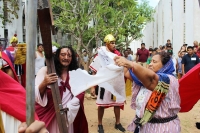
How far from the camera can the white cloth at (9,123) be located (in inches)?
82.4

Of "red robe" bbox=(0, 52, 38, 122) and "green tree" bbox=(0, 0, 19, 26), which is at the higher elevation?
"green tree" bbox=(0, 0, 19, 26)

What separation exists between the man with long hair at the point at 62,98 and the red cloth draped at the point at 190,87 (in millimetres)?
1325

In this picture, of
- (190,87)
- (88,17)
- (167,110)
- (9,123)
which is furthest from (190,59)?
(9,123)

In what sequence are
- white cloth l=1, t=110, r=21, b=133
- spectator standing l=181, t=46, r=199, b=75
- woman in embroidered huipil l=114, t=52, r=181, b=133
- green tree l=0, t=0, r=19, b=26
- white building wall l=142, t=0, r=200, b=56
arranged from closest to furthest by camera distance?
white cloth l=1, t=110, r=21, b=133 → woman in embroidered huipil l=114, t=52, r=181, b=133 → spectator standing l=181, t=46, r=199, b=75 → green tree l=0, t=0, r=19, b=26 → white building wall l=142, t=0, r=200, b=56

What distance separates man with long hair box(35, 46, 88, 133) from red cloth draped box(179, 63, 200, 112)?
4.35 feet

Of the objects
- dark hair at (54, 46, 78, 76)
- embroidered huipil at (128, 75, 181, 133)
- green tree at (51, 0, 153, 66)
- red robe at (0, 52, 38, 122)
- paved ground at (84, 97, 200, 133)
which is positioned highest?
green tree at (51, 0, 153, 66)

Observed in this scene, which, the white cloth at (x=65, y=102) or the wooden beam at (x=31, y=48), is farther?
the white cloth at (x=65, y=102)

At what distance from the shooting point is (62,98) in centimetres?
333

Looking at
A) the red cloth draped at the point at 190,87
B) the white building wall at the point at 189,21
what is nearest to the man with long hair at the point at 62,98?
the red cloth draped at the point at 190,87

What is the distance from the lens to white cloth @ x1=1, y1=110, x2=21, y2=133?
2.09 meters

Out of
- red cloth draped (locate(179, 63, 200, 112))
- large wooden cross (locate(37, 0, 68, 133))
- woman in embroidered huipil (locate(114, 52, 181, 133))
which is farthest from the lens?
red cloth draped (locate(179, 63, 200, 112))

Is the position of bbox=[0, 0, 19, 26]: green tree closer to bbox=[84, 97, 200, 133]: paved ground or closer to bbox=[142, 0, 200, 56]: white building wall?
bbox=[84, 97, 200, 133]: paved ground

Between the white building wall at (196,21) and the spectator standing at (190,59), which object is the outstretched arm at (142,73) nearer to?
the spectator standing at (190,59)

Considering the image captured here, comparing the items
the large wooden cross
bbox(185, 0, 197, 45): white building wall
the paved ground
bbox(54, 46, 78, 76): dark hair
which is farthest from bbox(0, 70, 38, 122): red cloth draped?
bbox(185, 0, 197, 45): white building wall
